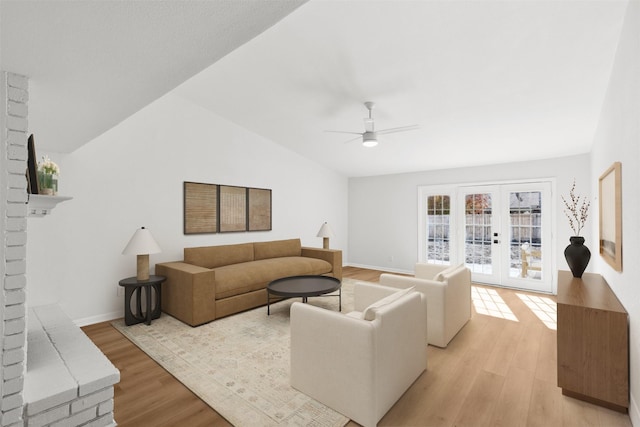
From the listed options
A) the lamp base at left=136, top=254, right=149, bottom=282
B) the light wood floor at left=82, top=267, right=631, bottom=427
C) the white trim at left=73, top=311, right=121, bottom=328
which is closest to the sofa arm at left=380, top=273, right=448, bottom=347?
the light wood floor at left=82, top=267, right=631, bottom=427

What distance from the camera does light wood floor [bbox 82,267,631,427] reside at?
6.11 feet

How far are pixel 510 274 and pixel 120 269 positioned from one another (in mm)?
6054

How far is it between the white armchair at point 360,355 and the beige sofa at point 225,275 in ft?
5.61

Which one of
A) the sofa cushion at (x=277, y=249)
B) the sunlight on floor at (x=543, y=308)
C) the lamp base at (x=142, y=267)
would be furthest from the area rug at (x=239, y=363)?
the sunlight on floor at (x=543, y=308)

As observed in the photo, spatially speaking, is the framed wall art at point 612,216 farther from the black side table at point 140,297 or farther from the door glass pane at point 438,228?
the black side table at point 140,297

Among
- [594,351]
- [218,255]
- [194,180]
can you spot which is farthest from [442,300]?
[194,180]

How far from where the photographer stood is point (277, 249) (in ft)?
17.6

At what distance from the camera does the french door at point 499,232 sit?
4910 mm

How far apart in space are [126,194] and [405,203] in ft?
16.8

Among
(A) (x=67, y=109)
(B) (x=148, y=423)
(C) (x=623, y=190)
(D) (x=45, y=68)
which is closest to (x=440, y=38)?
(C) (x=623, y=190)

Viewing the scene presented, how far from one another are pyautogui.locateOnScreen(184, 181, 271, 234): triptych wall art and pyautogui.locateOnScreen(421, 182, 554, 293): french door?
138 inches

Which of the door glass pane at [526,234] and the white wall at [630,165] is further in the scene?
the door glass pane at [526,234]

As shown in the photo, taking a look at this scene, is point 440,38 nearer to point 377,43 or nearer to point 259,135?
point 377,43

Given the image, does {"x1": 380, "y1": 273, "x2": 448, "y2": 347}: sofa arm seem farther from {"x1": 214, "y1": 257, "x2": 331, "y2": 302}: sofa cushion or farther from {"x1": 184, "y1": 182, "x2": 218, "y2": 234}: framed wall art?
{"x1": 184, "y1": 182, "x2": 218, "y2": 234}: framed wall art
